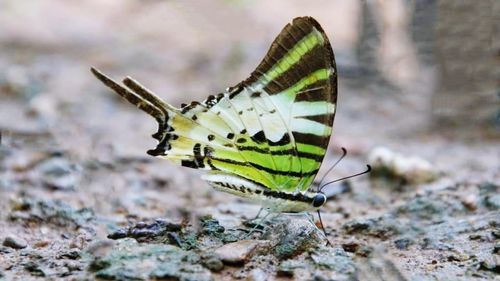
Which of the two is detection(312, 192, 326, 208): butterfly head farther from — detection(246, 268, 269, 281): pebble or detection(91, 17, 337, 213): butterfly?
detection(246, 268, 269, 281): pebble

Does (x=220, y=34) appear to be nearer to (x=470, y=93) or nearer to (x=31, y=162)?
(x=470, y=93)

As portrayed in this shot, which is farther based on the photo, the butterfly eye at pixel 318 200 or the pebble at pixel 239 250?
the butterfly eye at pixel 318 200

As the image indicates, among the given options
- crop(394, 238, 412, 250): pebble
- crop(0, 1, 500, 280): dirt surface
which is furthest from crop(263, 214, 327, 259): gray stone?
crop(394, 238, 412, 250): pebble

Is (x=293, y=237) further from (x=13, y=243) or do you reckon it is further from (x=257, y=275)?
(x=13, y=243)

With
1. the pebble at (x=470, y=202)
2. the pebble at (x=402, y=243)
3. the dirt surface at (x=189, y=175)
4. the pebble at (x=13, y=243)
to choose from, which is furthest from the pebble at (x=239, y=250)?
the pebble at (x=470, y=202)

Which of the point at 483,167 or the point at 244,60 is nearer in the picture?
the point at 483,167

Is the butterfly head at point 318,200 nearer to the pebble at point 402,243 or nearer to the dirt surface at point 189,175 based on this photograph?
the dirt surface at point 189,175

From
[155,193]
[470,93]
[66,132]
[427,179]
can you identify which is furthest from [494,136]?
[66,132]
